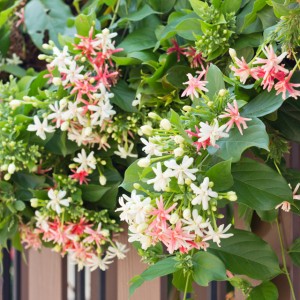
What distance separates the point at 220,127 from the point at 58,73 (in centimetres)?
40

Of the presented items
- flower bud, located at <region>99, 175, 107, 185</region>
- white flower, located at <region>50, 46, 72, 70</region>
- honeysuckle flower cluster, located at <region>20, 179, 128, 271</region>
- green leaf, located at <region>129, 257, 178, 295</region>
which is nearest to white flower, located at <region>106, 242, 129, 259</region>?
honeysuckle flower cluster, located at <region>20, 179, 128, 271</region>

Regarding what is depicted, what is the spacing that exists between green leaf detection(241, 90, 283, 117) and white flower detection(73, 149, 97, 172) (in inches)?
13.1

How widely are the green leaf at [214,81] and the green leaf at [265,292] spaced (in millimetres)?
323

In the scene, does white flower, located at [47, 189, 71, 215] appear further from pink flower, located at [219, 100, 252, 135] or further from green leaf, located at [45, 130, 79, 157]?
pink flower, located at [219, 100, 252, 135]

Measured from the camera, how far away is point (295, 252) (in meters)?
0.95

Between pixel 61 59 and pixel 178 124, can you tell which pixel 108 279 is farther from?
pixel 178 124

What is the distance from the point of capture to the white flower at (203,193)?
74 cm

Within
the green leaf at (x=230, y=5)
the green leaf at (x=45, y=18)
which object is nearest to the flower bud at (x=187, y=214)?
the green leaf at (x=230, y=5)

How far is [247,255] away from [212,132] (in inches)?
9.2

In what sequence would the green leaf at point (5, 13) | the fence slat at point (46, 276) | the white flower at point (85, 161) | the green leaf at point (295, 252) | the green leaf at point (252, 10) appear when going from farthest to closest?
the fence slat at point (46, 276) → the green leaf at point (5, 13) → the white flower at point (85, 161) → the green leaf at point (295, 252) → the green leaf at point (252, 10)

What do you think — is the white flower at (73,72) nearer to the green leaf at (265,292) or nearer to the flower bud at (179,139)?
the flower bud at (179,139)

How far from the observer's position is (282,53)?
0.77 m

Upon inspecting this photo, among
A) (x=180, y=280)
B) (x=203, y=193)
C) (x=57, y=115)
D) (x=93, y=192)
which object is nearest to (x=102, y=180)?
(x=93, y=192)

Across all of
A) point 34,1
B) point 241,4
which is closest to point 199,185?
point 241,4
